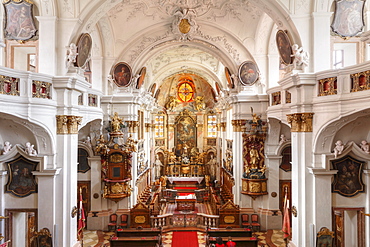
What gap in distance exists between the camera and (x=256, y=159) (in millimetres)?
15727

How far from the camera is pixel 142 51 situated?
54.7 ft

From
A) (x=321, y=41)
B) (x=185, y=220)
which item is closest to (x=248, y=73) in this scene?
(x=321, y=41)

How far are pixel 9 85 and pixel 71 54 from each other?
90.1 inches

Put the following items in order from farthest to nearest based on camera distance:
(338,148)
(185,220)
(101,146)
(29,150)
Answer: (185,220), (101,146), (29,150), (338,148)

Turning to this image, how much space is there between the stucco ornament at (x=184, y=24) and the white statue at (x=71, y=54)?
640cm

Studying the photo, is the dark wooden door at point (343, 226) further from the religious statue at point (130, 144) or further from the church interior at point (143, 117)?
the religious statue at point (130, 144)

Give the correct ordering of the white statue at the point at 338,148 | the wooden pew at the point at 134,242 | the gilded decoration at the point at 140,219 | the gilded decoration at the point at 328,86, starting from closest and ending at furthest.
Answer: the gilded decoration at the point at 328,86, the white statue at the point at 338,148, the wooden pew at the point at 134,242, the gilded decoration at the point at 140,219

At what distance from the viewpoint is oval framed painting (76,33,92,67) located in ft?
35.8

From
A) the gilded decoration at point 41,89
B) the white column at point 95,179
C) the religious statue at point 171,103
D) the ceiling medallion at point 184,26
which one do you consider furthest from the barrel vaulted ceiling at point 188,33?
the religious statue at point 171,103

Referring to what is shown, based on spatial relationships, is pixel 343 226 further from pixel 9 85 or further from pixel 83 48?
pixel 9 85

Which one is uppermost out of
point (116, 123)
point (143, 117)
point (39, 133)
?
point (143, 117)

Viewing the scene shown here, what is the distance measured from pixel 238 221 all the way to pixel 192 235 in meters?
2.59

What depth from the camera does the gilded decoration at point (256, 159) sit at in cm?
1566

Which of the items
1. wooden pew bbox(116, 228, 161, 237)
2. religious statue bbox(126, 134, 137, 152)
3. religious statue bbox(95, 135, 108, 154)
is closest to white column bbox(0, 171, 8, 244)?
wooden pew bbox(116, 228, 161, 237)
